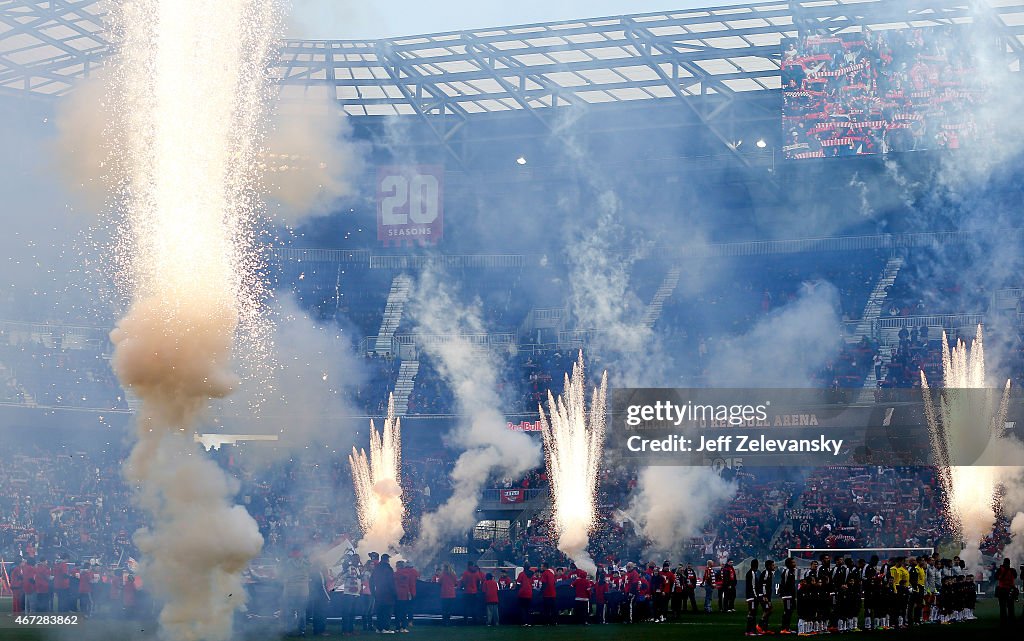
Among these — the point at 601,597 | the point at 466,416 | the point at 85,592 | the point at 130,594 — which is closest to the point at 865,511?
the point at 466,416

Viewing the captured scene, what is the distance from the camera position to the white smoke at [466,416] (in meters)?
40.3

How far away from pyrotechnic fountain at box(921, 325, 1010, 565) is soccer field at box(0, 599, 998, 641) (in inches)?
339

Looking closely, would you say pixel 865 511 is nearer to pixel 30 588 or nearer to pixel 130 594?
pixel 130 594

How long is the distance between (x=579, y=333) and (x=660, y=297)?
3.44m

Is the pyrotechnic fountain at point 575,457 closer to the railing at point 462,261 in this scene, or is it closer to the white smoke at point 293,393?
the railing at point 462,261

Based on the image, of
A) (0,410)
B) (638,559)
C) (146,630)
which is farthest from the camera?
(0,410)

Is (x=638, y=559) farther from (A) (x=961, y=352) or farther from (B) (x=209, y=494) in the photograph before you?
(B) (x=209, y=494)

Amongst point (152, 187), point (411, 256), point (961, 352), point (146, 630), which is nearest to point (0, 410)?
point (411, 256)

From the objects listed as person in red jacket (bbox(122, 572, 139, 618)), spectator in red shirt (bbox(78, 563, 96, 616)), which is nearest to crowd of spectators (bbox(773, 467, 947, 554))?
person in red jacket (bbox(122, 572, 139, 618))

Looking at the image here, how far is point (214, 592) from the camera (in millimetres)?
18828

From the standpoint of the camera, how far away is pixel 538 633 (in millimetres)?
23844

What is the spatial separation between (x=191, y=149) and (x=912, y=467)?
87.6 feet

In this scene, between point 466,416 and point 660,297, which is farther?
point 660,297

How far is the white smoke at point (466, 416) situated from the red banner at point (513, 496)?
84 cm
